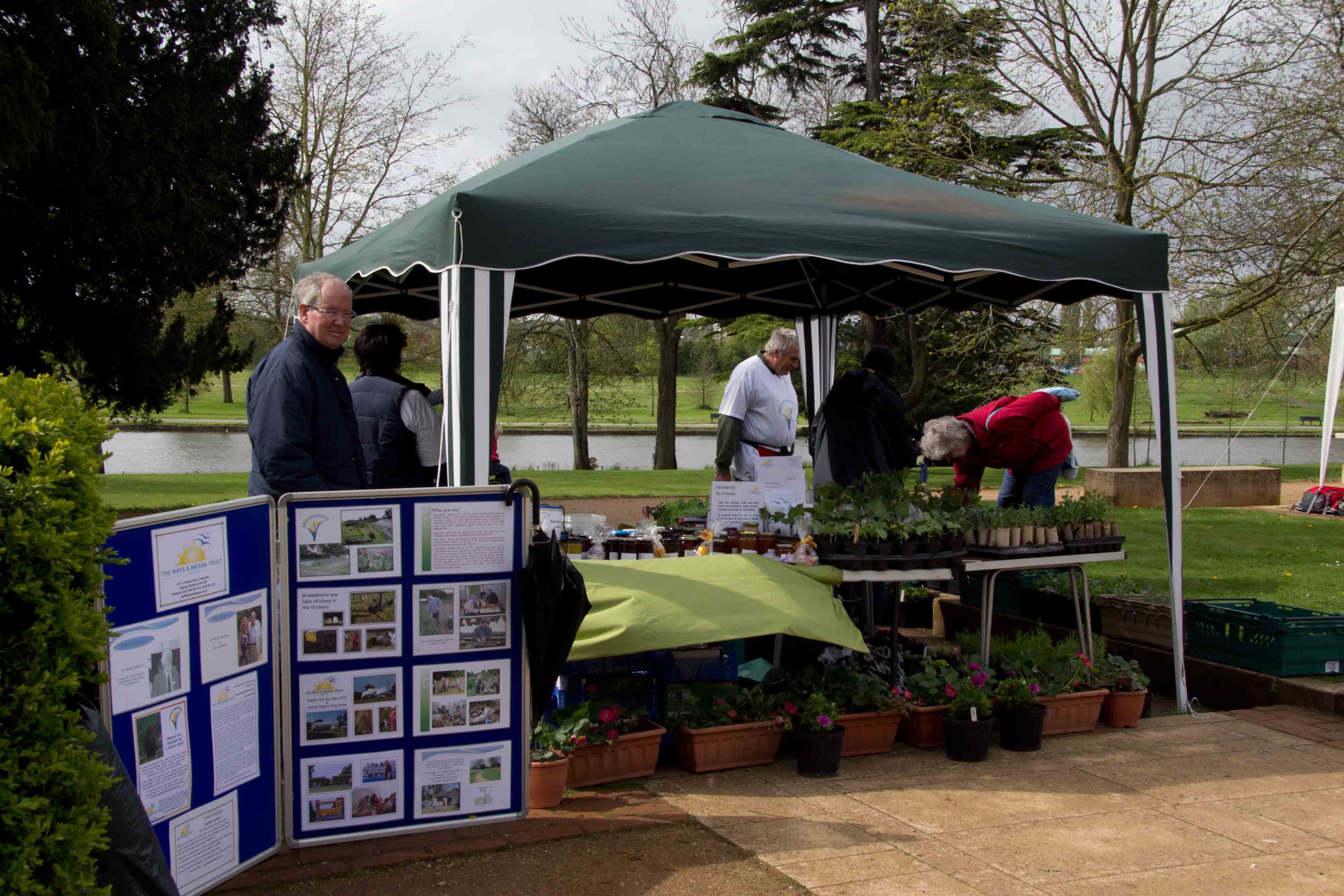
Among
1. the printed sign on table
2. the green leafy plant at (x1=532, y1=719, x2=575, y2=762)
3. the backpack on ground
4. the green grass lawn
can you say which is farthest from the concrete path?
the backpack on ground

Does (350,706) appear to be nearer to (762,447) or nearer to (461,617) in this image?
(461,617)

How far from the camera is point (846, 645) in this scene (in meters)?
4.55

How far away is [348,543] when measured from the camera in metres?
3.44

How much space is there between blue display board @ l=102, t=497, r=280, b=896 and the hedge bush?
385mm

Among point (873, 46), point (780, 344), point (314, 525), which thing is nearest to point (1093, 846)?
point (314, 525)

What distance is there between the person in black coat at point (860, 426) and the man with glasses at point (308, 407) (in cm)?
280

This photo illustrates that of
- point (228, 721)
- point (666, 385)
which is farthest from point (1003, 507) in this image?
point (666, 385)

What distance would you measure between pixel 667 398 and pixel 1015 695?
22518 mm

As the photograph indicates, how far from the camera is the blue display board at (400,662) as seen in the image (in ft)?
11.2

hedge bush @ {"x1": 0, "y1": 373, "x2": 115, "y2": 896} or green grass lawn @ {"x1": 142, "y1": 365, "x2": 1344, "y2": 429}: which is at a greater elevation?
green grass lawn @ {"x1": 142, "y1": 365, "x2": 1344, "y2": 429}

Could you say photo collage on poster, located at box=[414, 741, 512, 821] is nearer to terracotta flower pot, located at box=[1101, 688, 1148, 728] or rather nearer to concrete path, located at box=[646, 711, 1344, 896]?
concrete path, located at box=[646, 711, 1344, 896]

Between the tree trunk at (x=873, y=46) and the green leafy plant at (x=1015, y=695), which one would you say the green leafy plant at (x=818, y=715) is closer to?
the green leafy plant at (x=1015, y=695)

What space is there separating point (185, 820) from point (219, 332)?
564 inches

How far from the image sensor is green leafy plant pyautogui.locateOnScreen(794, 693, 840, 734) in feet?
14.4
